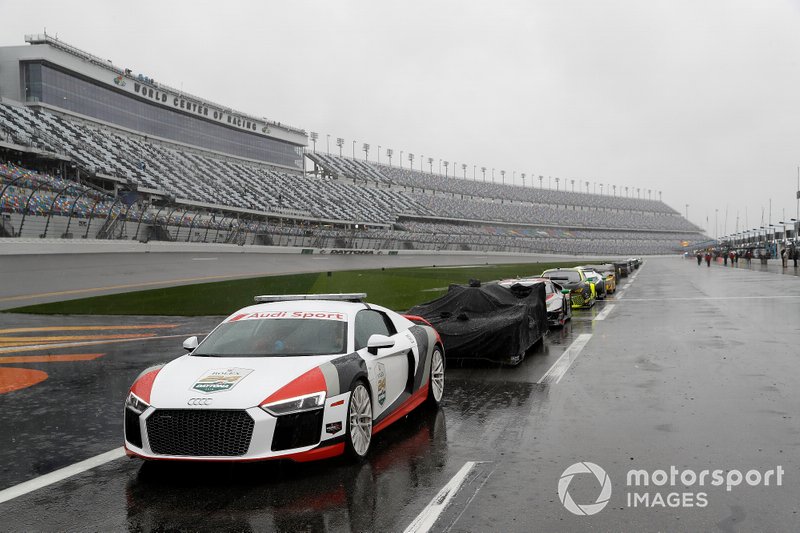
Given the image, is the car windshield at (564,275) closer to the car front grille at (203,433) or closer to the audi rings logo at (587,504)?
the audi rings logo at (587,504)

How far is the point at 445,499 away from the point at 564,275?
57.4 feet

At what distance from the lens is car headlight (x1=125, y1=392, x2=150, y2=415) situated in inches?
206

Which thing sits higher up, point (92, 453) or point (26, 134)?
point (26, 134)

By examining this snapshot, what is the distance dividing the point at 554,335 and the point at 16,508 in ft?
37.6

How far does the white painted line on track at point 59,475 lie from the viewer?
4.94 meters

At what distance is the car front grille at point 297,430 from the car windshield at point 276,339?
969 mm

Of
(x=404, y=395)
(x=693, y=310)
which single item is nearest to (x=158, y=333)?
(x=404, y=395)

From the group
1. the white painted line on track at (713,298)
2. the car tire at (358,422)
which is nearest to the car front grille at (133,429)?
the car tire at (358,422)

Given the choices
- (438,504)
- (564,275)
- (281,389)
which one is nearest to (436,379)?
(281,389)

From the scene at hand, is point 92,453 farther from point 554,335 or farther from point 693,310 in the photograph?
point 693,310

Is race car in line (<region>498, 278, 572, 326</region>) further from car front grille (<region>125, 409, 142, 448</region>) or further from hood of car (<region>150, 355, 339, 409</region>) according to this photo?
car front grille (<region>125, 409, 142, 448</region>)

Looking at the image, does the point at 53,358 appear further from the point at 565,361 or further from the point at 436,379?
the point at 565,361

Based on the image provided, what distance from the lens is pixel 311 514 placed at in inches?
177

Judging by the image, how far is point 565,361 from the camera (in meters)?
10.9
